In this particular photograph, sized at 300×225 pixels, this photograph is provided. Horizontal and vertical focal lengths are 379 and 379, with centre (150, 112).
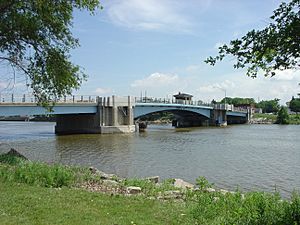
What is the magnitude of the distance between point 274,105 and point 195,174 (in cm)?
17485

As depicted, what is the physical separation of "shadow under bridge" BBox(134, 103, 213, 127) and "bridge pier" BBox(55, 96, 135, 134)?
3.92 m

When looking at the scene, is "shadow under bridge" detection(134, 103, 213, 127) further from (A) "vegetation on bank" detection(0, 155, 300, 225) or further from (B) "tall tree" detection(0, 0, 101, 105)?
(A) "vegetation on bank" detection(0, 155, 300, 225)

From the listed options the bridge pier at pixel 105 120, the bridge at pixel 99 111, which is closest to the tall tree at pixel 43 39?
the bridge at pixel 99 111

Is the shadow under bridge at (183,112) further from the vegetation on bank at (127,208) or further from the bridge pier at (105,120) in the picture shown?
the vegetation on bank at (127,208)

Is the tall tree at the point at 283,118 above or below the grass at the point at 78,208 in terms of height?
above

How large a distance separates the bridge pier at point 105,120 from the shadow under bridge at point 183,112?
3.92m

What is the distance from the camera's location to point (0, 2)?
15.5 m

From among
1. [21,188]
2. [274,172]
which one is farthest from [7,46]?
[274,172]

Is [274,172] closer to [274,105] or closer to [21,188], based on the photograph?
[21,188]

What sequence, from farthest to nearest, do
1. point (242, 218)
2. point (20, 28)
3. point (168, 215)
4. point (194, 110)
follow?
point (194, 110), point (20, 28), point (168, 215), point (242, 218)

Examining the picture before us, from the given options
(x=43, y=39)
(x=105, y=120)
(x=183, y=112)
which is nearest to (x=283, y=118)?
(x=183, y=112)

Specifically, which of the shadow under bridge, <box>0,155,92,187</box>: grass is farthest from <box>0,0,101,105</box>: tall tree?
the shadow under bridge

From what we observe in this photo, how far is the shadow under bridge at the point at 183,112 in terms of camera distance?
77.1 metres

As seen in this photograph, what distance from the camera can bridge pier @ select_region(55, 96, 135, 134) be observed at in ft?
221
